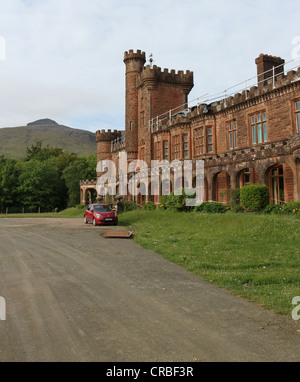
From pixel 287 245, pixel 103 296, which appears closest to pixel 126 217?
pixel 287 245

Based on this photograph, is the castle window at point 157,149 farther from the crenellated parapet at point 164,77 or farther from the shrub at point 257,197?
the shrub at point 257,197

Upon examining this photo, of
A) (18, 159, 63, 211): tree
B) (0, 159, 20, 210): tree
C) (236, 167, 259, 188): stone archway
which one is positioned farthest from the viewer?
(18, 159, 63, 211): tree

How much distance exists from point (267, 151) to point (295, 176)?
2.70 meters

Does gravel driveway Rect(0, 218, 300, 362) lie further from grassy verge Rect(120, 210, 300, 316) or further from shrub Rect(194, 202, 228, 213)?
shrub Rect(194, 202, 228, 213)

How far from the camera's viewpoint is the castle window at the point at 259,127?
23.5 meters

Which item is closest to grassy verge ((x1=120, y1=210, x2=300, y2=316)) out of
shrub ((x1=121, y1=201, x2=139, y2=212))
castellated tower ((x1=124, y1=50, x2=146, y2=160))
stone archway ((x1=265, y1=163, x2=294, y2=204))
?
stone archway ((x1=265, y1=163, x2=294, y2=204))

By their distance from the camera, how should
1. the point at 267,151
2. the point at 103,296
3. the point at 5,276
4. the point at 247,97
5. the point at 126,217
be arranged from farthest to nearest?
the point at 126,217
the point at 247,97
the point at 267,151
the point at 5,276
the point at 103,296

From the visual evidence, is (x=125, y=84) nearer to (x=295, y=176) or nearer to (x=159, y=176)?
(x=159, y=176)

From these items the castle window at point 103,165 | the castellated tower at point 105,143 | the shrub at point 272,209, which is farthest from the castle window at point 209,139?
the castle window at point 103,165

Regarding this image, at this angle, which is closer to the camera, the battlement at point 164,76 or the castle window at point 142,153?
the battlement at point 164,76

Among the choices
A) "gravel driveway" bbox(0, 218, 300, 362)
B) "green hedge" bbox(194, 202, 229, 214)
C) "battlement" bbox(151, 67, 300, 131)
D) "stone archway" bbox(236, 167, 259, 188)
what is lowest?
"gravel driveway" bbox(0, 218, 300, 362)

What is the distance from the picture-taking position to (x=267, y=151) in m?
19.7

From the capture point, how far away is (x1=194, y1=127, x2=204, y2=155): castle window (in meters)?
29.4

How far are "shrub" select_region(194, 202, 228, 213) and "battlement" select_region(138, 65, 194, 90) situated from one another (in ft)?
62.5
